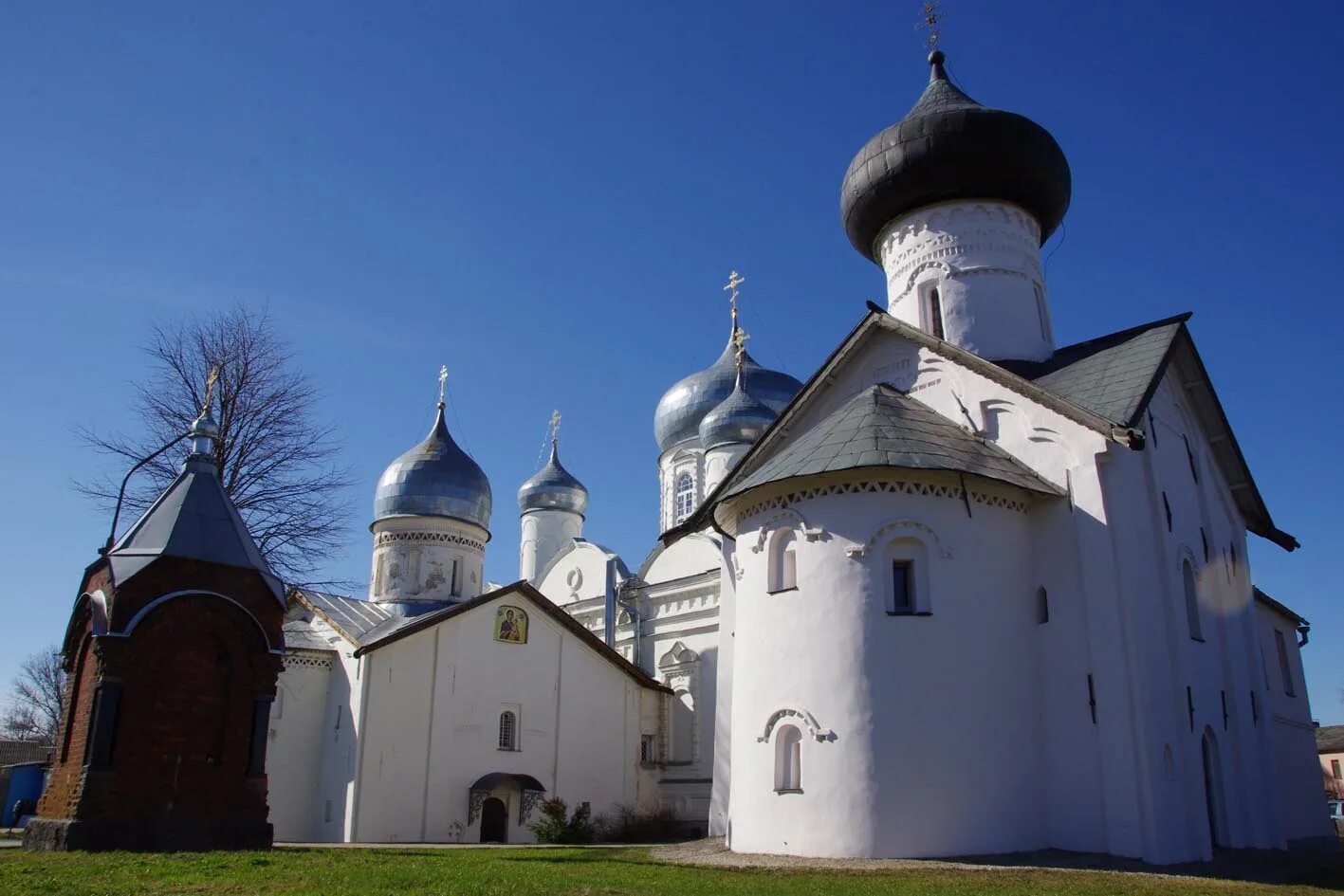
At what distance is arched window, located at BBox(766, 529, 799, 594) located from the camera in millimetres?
11344

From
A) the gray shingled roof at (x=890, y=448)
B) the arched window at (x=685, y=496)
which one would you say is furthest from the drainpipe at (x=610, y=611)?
the gray shingled roof at (x=890, y=448)

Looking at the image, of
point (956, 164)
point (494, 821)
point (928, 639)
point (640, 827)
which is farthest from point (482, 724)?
point (956, 164)

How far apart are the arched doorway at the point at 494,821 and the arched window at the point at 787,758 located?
7.84 meters

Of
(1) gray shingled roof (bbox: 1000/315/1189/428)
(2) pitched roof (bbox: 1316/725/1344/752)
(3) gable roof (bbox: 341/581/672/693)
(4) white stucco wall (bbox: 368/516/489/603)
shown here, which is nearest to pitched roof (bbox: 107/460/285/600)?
(3) gable roof (bbox: 341/581/672/693)

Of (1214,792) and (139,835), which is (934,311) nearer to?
(1214,792)

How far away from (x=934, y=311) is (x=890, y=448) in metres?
4.80

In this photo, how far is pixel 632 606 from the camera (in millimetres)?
21656

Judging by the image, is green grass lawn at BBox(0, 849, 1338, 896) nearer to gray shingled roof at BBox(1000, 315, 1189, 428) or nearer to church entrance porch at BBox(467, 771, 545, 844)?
gray shingled roof at BBox(1000, 315, 1189, 428)

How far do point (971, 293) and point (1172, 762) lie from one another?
272 inches

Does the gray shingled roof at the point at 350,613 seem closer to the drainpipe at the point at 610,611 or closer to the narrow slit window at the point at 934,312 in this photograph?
the drainpipe at the point at 610,611

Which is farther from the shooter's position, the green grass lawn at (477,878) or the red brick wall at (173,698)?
the red brick wall at (173,698)

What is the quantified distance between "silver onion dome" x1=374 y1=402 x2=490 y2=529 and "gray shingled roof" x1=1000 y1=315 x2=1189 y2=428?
42.9ft

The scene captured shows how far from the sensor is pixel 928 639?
34.6 feet

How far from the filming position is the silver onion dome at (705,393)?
80.2ft
